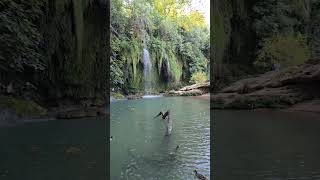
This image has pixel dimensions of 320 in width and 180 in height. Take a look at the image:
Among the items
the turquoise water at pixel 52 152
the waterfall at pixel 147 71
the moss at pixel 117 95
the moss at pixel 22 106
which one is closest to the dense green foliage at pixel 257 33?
the moss at pixel 117 95

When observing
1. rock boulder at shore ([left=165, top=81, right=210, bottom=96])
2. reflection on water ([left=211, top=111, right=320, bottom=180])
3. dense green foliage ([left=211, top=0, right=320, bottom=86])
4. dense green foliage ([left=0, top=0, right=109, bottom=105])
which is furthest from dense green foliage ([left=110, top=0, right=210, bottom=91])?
reflection on water ([left=211, top=111, right=320, bottom=180])

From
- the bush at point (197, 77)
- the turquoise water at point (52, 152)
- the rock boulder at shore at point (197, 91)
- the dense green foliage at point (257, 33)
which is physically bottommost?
the turquoise water at point (52, 152)

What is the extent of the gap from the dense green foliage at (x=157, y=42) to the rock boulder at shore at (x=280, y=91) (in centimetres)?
1469

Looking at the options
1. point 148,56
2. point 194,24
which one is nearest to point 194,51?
point 194,24

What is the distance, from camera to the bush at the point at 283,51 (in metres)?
26.5

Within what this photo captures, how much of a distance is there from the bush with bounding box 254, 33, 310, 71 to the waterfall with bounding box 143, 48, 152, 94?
13847 millimetres

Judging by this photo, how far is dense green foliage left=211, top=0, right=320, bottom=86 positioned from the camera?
27.6m

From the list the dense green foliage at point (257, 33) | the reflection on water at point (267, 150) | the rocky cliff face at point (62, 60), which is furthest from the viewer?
the dense green foliage at point (257, 33)

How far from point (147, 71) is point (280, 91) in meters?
22.1

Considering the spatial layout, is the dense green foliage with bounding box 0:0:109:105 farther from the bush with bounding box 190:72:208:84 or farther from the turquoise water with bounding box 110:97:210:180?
the bush with bounding box 190:72:208:84

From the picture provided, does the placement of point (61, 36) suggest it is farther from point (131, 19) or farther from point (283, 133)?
point (131, 19)

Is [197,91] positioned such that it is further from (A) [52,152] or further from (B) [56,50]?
(A) [52,152]

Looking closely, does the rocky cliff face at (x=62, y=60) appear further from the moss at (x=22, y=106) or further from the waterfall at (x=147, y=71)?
the waterfall at (x=147, y=71)

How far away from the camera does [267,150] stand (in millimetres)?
8500
